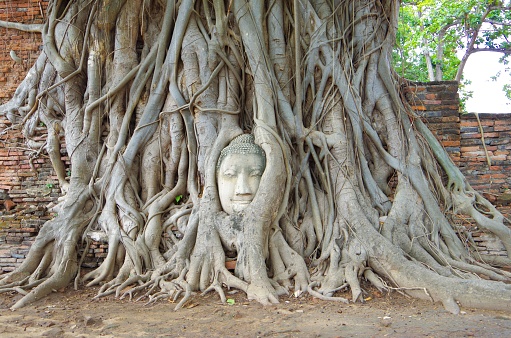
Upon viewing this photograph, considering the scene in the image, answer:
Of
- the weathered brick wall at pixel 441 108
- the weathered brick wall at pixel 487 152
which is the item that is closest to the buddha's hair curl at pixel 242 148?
the weathered brick wall at pixel 441 108

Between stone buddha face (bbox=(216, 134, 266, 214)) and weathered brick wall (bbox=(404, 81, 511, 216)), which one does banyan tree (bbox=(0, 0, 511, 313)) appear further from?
weathered brick wall (bbox=(404, 81, 511, 216))

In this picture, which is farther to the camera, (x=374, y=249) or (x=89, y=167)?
(x=89, y=167)

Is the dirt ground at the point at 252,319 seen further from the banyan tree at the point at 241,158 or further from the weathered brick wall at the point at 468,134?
the weathered brick wall at the point at 468,134

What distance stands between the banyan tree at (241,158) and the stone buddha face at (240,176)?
0.05 ft

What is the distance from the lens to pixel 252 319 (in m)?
3.04

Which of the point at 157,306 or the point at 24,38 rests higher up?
the point at 24,38

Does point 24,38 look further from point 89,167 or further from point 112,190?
point 112,190

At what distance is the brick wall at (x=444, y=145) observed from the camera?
4.98 m

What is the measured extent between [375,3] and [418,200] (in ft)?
7.07

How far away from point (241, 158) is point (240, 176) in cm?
16

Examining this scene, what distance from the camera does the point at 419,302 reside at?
3334 mm

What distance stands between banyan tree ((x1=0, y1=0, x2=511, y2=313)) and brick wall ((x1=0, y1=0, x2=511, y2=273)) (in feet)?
1.21

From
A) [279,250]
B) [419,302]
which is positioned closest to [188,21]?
[279,250]

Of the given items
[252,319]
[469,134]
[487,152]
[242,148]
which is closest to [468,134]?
[469,134]
